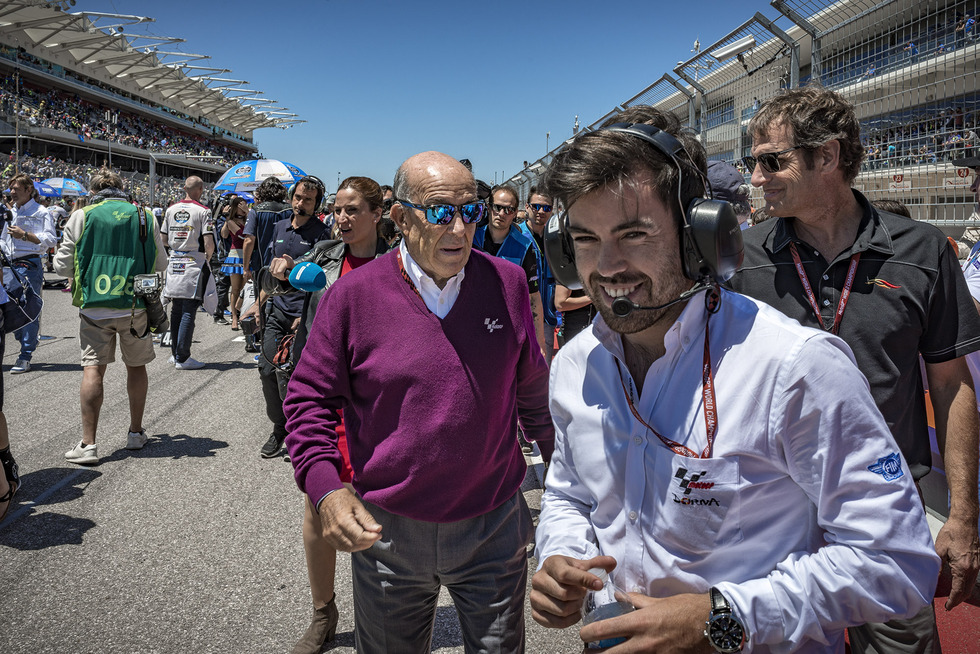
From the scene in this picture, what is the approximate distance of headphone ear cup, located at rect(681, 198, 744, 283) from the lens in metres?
1.20

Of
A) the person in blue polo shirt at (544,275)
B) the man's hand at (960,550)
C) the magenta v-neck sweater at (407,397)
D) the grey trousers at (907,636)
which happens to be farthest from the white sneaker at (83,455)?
the man's hand at (960,550)

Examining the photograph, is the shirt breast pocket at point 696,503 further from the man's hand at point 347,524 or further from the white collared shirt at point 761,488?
the man's hand at point 347,524

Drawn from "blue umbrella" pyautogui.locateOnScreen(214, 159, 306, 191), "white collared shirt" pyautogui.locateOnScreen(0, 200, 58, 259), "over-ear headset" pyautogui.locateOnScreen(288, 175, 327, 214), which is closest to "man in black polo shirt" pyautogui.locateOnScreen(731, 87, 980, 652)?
"over-ear headset" pyautogui.locateOnScreen(288, 175, 327, 214)

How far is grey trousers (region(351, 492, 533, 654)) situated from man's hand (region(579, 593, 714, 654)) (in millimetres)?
1002

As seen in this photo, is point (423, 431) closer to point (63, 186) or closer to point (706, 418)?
point (706, 418)

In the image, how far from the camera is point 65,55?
45.6m

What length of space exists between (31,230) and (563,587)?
1096 centimetres

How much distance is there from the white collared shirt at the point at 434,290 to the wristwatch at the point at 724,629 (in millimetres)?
1279

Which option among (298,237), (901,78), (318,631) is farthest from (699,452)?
(298,237)

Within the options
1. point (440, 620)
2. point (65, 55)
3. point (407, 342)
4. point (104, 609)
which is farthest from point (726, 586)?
point (65, 55)

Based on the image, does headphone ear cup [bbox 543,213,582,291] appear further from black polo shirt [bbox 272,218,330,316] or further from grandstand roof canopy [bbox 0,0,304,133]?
grandstand roof canopy [bbox 0,0,304,133]

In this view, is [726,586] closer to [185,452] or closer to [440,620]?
[440,620]

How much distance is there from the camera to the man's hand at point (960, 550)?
189cm

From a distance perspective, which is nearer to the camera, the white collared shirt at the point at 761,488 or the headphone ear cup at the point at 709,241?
the white collared shirt at the point at 761,488
